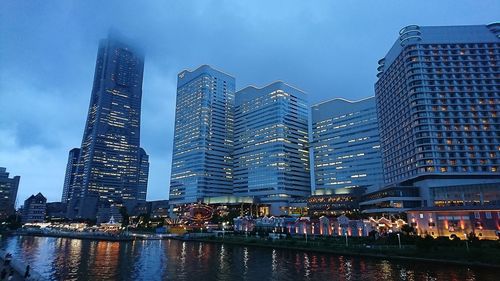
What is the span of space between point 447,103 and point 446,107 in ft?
6.41

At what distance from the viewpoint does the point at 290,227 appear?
134 m

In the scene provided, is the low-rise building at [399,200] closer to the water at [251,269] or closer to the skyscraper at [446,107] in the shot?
the skyscraper at [446,107]

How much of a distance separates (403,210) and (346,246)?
231ft

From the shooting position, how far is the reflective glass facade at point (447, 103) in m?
138

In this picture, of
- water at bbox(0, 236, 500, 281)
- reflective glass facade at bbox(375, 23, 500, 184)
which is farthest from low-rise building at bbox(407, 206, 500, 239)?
reflective glass facade at bbox(375, 23, 500, 184)

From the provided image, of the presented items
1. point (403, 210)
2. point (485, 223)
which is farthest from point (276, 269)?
point (403, 210)

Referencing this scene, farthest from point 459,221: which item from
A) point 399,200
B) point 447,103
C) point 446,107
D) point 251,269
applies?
point 447,103

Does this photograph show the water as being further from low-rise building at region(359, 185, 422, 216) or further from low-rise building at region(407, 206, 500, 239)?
low-rise building at region(359, 185, 422, 216)

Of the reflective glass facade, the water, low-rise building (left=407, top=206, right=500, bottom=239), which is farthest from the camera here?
the reflective glass facade

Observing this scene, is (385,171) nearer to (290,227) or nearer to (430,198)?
(430,198)

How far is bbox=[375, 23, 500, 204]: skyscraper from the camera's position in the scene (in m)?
138

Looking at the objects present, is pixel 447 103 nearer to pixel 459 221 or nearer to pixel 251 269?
pixel 459 221

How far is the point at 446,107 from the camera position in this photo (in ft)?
476

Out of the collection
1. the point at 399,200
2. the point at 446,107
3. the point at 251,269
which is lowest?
the point at 251,269
